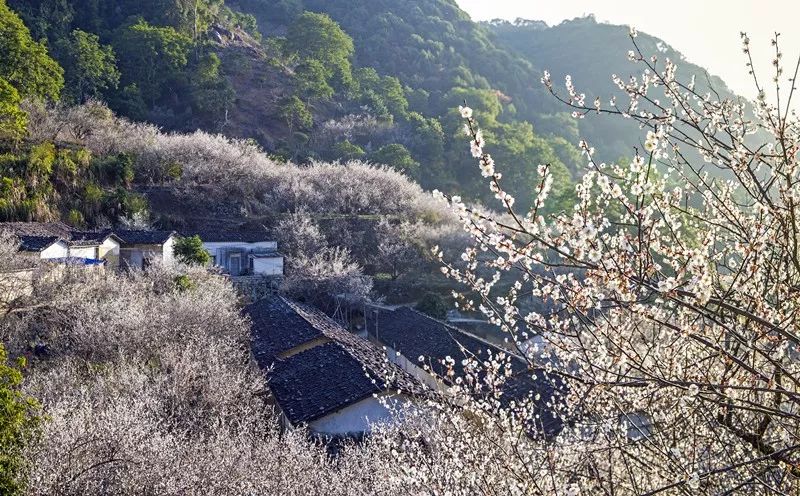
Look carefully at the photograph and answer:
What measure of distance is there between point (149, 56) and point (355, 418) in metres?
32.9

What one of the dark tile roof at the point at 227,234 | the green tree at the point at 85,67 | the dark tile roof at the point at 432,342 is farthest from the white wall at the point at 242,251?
the green tree at the point at 85,67

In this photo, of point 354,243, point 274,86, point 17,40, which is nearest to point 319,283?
point 354,243

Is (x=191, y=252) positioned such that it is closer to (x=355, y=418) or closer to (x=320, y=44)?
(x=355, y=418)

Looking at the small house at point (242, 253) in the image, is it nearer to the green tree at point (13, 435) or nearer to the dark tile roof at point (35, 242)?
the dark tile roof at point (35, 242)

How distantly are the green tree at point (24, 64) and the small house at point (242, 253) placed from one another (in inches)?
446

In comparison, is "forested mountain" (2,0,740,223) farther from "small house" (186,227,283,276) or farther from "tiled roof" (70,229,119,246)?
"small house" (186,227,283,276)

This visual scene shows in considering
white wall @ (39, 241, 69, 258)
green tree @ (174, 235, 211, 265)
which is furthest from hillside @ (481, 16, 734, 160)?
white wall @ (39, 241, 69, 258)

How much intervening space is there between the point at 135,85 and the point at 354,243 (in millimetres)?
18222

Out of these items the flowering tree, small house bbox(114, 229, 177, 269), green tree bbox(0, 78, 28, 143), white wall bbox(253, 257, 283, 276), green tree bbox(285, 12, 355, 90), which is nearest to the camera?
the flowering tree

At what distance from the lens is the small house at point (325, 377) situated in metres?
11.1

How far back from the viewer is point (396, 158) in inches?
1389

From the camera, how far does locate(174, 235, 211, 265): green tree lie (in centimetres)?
2005

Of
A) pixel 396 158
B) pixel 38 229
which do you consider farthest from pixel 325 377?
pixel 396 158

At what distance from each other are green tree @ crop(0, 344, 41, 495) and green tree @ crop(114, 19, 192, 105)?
1291 inches
